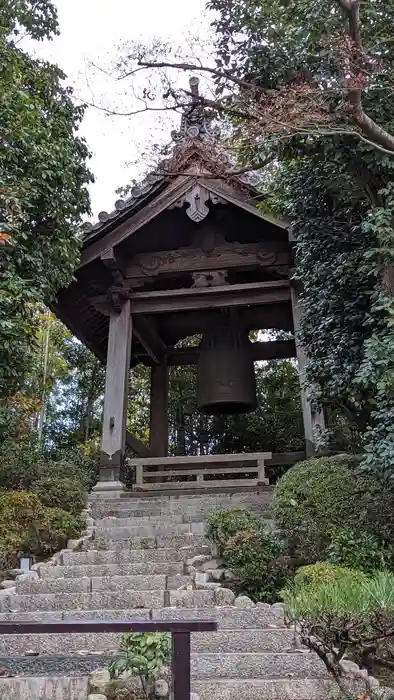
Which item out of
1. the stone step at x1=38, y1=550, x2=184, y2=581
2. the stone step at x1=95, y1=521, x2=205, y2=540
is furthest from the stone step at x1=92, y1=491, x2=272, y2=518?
the stone step at x1=38, y1=550, x2=184, y2=581

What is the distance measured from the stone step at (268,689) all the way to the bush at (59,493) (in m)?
4.08

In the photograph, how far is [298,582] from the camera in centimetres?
508

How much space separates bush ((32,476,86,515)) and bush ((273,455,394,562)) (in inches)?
107

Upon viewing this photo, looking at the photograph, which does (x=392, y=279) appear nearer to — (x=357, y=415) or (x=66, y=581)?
(x=357, y=415)

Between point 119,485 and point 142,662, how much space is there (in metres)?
5.69

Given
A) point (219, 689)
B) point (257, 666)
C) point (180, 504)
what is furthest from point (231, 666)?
point (180, 504)

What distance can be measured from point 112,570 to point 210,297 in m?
5.67

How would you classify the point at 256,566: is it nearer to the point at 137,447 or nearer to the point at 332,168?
the point at 332,168

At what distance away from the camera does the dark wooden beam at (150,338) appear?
11.6 meters

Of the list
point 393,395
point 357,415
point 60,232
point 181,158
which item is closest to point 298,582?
point 393,395

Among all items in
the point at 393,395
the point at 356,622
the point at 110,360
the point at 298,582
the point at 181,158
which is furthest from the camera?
the point at 110,360

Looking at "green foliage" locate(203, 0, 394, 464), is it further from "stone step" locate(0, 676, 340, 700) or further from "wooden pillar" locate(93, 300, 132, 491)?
"wooden pillar" locate(93, 300, 132, 491)

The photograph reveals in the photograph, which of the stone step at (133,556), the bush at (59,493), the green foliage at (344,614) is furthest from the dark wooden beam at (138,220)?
the green foliage at (344,614)

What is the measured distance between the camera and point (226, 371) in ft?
35.0
